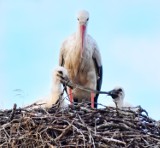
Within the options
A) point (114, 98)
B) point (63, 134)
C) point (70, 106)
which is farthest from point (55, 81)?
point (63, 134)

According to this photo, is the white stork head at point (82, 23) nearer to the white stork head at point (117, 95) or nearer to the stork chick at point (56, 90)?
the stork chick at point (56, 90)

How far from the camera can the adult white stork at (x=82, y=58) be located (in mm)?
10477

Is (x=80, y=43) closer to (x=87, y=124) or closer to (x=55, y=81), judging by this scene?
(x=55, y=81)

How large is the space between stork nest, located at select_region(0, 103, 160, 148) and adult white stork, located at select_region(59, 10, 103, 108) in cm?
256

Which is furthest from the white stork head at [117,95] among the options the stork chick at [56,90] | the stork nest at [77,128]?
the stork nest at [77,128]

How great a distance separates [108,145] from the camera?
7.42 metres

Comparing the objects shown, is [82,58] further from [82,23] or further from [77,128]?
[77,128]

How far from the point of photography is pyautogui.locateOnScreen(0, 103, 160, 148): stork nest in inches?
292

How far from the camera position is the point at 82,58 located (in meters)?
10.6

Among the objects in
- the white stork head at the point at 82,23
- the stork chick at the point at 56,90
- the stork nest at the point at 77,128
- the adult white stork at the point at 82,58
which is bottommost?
the stork nest at the point at 77,128

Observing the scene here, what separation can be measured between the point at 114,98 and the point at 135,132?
64.9 inches

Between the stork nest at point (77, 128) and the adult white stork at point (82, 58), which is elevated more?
the adult white stork at point (82, 58)

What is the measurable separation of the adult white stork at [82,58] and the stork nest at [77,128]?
2.56 metres

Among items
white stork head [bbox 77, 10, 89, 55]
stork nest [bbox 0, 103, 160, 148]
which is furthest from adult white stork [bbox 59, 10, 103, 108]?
stork nest [bbox 0, 103, 160, 148]
